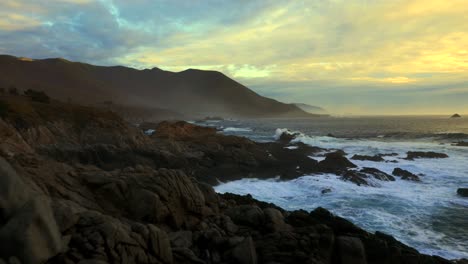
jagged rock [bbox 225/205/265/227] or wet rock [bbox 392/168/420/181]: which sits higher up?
jagged rock [bbox 225/205/265/227]

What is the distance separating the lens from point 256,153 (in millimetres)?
35031

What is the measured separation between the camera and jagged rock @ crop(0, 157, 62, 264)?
6742 millimetres

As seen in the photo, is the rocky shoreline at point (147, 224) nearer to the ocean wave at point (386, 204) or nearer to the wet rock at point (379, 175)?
the ocean wave at point (386, 204)

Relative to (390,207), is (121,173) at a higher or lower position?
higher

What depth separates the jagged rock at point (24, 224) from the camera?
6.74m

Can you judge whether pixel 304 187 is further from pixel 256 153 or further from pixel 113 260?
pixel 113 260

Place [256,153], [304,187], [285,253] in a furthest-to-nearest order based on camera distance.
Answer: [256,153], [304,187], [285,253]

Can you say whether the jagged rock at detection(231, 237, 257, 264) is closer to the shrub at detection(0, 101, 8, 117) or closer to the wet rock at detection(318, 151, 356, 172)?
the wet rock at detection(318, 151, 356, 172)

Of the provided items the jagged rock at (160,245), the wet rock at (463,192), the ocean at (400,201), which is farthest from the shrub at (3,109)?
the wet rock at (463,192)

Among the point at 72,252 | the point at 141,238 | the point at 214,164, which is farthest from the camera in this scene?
the point at 214,164

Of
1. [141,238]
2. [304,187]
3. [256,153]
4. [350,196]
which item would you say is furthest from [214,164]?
[141,238]

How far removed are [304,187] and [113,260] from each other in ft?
60.7

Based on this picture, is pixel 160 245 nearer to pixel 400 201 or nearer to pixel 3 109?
pixel 400 201

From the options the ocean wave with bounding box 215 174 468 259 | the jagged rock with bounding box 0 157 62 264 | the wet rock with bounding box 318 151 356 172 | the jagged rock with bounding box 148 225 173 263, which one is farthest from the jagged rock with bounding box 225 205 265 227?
the wet rock with bounding box 318 151 356 172
